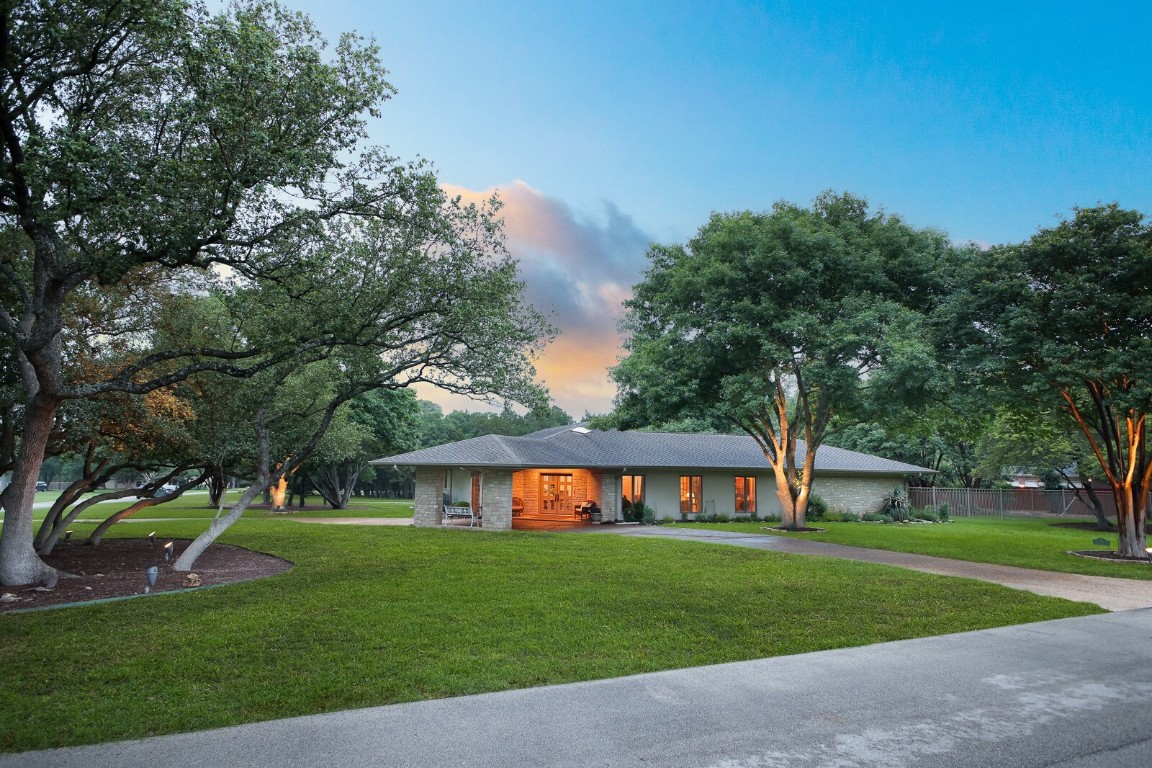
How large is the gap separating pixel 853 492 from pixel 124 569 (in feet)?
92.7

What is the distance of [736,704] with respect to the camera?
514cm

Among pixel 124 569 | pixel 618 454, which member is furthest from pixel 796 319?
pixel 124 569

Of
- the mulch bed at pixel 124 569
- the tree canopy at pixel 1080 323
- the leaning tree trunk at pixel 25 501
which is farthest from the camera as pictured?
the tree canopy at pixel 1080 323

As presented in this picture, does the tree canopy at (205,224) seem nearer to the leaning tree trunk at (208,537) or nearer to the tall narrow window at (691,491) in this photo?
the leaning tree trunk at (208,537)

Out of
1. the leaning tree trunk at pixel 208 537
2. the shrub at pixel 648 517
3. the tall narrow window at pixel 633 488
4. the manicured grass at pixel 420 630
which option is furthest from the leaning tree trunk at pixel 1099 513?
the leaning tree trunk at pixel 208 537

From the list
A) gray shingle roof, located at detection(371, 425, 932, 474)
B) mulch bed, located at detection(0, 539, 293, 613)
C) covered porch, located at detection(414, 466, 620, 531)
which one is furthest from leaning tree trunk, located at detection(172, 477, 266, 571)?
covered porch, located at detection(414, 466, 620, 531)

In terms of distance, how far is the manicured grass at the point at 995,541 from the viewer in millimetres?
14594

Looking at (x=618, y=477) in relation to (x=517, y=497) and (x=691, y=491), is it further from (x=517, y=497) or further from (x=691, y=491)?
(x=517, y=497)

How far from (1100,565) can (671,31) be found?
53.2ft

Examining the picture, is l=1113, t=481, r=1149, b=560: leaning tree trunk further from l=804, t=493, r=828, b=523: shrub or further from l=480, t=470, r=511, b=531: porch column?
l=480, t=470, r=511, b=531: porch column

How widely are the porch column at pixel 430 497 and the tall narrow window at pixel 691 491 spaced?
10.4 meters

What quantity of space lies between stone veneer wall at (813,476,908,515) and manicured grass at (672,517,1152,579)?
3156 mm

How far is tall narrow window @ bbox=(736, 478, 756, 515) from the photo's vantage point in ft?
98.1

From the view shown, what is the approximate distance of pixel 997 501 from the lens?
112ft
